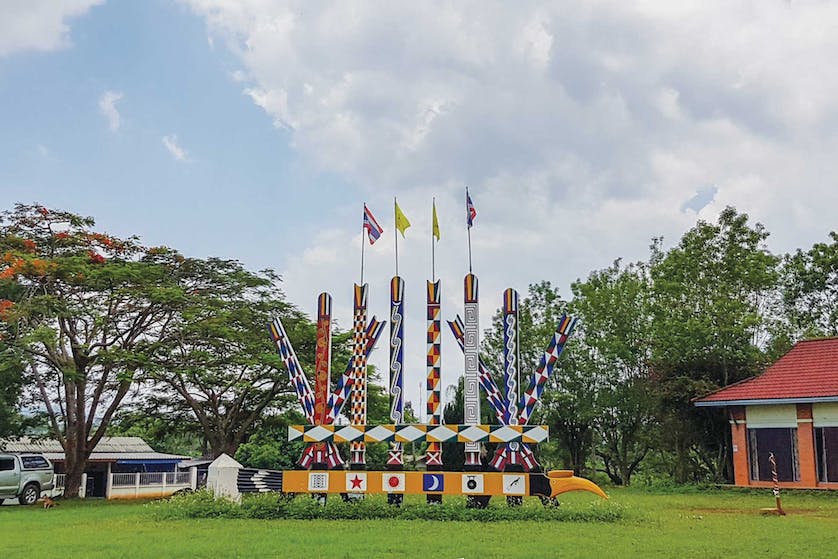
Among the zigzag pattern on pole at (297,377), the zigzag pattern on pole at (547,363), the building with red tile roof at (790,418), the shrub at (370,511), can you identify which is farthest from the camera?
the building with red tile roof at (790,418)

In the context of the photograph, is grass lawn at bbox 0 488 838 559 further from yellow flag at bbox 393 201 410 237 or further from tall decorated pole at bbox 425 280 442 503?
yellow flag at bbox 393 201 410 237

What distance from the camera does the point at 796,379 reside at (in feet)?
76.3

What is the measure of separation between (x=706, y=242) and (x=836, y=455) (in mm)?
7955

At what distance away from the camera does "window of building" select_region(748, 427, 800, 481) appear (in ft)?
74.2

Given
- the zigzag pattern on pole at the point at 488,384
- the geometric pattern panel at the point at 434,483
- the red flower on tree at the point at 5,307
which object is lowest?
the geometric pattern panel at the point at 434,483

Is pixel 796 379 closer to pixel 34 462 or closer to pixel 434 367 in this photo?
pixel 434 367

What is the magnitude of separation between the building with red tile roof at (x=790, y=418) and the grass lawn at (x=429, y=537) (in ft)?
25.5

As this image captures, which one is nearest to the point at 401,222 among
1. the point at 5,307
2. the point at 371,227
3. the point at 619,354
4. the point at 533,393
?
the point at 371,227

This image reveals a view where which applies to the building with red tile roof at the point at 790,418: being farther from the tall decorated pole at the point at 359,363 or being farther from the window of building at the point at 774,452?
the tall decorated pole at the point at 359,363

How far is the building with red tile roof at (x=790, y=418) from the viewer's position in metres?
22.0

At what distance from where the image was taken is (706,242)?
89.1 ft

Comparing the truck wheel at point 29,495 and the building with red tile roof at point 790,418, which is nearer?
the truck wheel at point 29,495

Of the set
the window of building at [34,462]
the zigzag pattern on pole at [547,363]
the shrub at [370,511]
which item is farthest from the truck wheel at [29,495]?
the zigzag pattern on pole at [547,363]

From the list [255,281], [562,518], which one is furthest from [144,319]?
[562,518]
